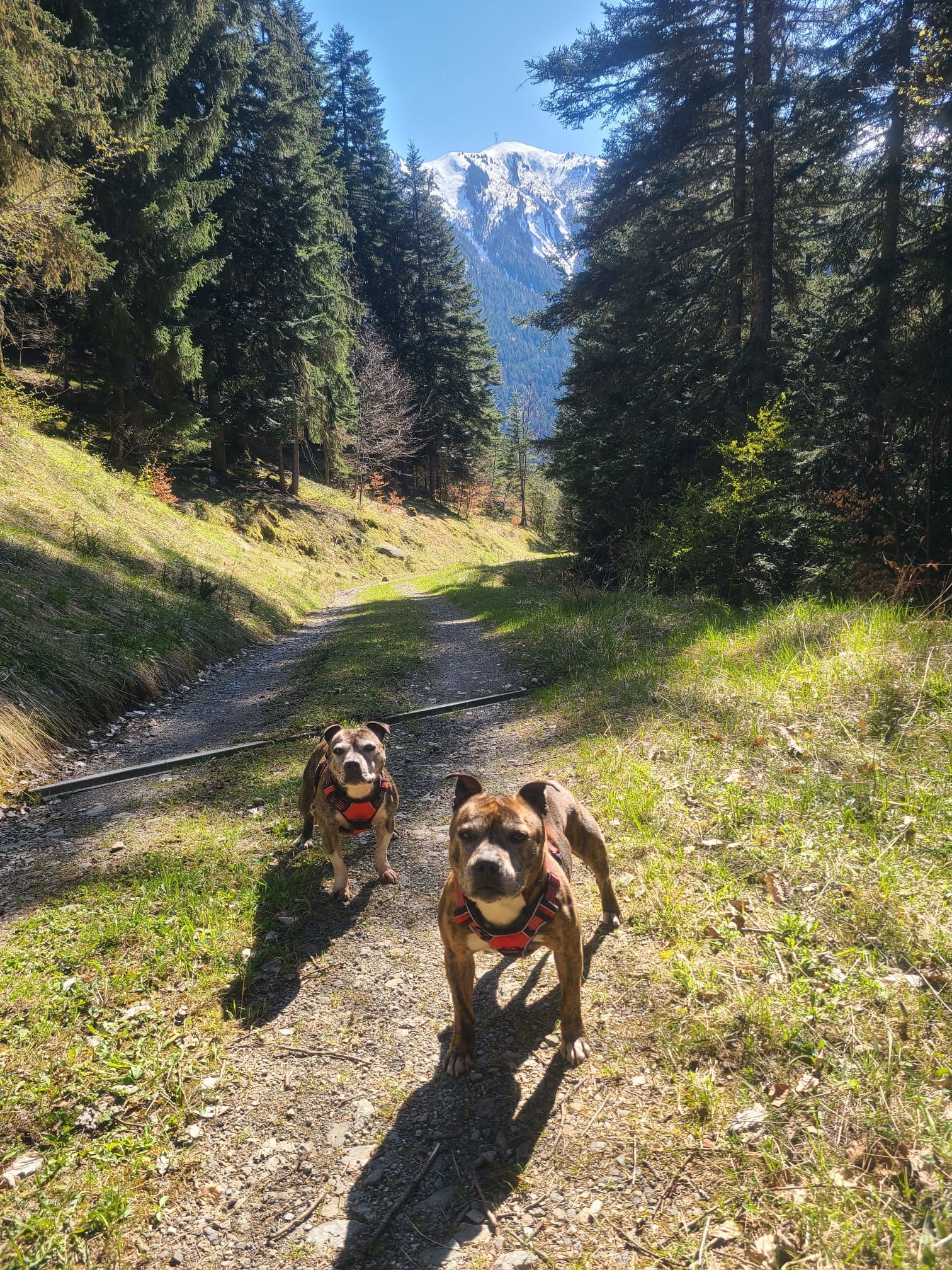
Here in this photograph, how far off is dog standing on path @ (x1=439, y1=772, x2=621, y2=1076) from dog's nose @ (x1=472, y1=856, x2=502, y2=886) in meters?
0.02

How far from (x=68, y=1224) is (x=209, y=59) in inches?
1115

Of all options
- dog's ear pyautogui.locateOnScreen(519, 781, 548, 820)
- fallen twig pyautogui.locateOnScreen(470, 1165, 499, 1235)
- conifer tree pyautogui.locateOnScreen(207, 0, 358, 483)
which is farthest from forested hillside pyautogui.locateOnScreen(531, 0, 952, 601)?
conifer tree pyautogui.locateOnScreen(207, 0, 358, 483)

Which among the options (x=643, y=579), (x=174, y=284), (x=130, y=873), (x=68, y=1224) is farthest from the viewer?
(x=174, y=284)

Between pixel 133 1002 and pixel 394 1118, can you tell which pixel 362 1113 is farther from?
pixel 133 1002

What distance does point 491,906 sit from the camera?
250 centimetres

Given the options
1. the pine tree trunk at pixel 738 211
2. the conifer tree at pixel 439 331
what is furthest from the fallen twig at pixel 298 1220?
the conifer tree at pixel 439 331

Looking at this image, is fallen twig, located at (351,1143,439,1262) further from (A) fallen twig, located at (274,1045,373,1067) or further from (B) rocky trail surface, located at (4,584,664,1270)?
(A) fallen twig, located at (274,1045,373,1067)

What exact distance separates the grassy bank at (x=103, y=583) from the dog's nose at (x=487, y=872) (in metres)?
5.14

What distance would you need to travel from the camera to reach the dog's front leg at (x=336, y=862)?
393cm

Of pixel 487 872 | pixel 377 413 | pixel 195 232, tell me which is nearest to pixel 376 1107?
pixel 487 872

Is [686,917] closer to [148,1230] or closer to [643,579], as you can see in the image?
[148,1230]

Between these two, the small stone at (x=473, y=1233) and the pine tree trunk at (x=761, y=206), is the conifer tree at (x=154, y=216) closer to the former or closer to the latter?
the pine tree trunk at (x=761, y=206)

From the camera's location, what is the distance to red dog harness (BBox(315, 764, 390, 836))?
12.7ft

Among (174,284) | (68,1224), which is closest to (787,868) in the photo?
(68,1224)
